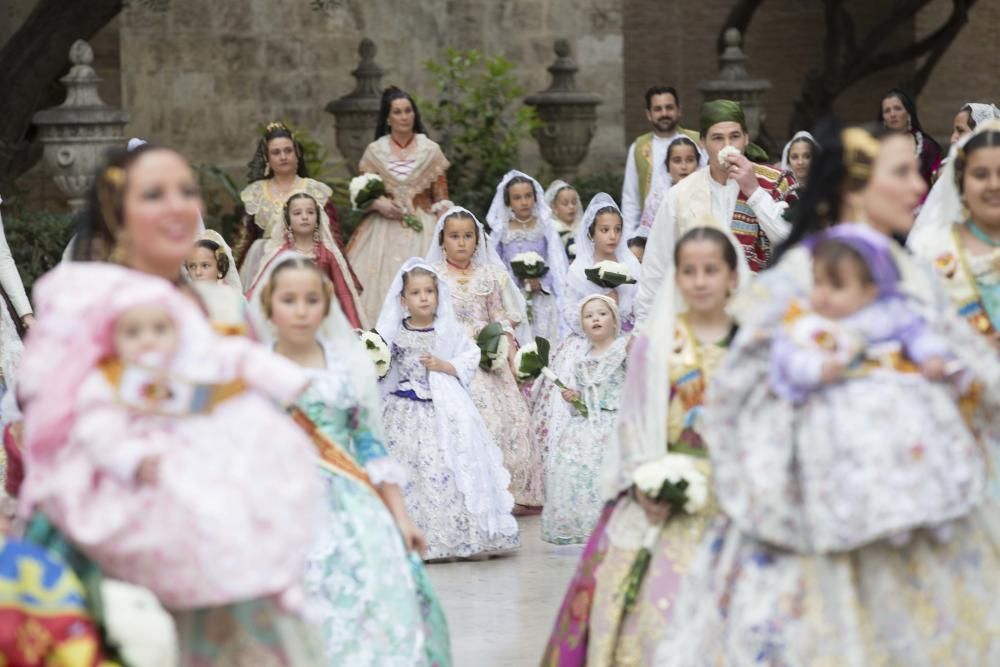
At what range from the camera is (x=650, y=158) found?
45.1 feet

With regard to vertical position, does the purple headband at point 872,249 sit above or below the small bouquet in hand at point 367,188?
below

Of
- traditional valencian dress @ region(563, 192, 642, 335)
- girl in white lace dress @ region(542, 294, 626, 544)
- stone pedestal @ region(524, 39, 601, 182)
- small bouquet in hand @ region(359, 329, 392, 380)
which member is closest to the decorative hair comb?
small bouquet in hand @ region(359, 329, 392, 380)

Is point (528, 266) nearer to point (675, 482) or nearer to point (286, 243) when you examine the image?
point (286, 243)

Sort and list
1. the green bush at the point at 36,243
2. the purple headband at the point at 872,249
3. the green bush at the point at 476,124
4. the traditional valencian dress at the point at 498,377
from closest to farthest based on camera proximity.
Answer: the purple headband at the point at 872,249, the traditional valencian dress at the point at 498,377, the green bush at the point at 36,243, the green bush at the point at 476,124

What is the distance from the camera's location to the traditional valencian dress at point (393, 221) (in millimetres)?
14133

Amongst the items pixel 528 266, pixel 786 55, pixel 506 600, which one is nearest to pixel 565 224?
pixel 528 266

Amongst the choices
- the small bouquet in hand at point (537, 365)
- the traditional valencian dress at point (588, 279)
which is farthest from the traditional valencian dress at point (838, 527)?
the traditional valencian dress at point (588, 279)

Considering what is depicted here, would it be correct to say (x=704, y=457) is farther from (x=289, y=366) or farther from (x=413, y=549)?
(x=289, y=366)

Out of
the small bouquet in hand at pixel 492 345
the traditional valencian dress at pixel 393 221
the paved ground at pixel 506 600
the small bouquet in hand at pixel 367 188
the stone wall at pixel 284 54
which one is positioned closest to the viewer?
the paved ground at pixel 506 600

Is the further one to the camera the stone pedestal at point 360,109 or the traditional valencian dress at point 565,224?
the stone pedestal at point 360,109

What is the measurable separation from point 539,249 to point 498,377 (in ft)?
6.00

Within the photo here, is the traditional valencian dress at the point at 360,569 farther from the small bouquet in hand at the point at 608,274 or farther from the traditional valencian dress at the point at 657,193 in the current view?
the traditional valencian dress at the point at 657,193

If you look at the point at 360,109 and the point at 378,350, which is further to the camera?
the point at 360,109

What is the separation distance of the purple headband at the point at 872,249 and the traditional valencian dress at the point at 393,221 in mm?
8152
